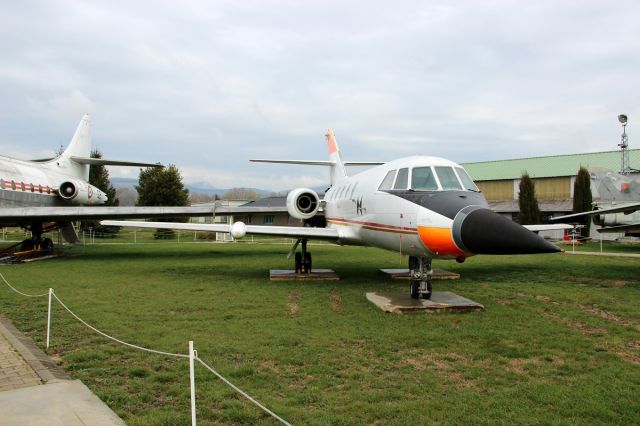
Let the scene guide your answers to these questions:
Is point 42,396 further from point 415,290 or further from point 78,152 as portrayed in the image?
point 78,152

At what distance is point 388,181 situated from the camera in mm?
10484

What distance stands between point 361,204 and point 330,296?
2.38m

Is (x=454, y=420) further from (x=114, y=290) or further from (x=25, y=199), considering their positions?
(x=25, y=199)

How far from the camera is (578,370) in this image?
18.8 feet

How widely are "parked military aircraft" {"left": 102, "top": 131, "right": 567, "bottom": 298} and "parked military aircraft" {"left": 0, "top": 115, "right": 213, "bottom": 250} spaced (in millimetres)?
6685

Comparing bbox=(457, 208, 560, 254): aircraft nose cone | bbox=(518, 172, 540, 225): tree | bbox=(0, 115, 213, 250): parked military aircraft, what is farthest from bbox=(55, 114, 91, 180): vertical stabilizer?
bbox=(518, 172, 540, 225): tree

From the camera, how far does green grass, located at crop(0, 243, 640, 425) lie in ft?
15.1

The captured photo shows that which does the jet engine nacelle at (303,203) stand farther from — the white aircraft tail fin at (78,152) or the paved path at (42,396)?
the white aircraft tail fin at (78,152)

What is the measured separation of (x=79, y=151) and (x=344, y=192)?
18.5 meters

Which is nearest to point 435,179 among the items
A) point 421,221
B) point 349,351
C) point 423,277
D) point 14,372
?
point 421,221

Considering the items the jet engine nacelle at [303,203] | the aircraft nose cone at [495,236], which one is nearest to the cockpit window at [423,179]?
the aircraft nose cone at [495,236]

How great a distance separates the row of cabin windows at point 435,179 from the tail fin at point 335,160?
9379mm

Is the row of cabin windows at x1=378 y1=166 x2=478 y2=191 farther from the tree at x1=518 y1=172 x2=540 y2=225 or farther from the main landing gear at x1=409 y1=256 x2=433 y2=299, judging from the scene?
the tree at x1=518 y1=172 x2=540 y2=225

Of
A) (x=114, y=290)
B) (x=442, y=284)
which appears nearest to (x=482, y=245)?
(x=442, y=284)
